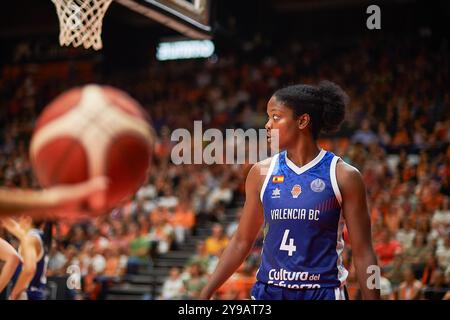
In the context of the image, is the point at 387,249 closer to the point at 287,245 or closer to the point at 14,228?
the point at 14,228

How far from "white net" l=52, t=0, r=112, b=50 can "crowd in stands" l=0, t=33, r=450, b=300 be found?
3842mm

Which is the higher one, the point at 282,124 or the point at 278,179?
the point at 282,124

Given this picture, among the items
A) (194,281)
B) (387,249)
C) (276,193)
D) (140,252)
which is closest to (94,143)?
(276,193)

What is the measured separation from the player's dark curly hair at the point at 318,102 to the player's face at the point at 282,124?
0.03 metres

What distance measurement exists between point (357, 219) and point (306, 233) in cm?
25

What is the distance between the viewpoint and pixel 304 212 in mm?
3119

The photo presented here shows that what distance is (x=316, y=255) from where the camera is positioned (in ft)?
10.1

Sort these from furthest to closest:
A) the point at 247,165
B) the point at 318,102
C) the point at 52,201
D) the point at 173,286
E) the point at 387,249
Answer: the point at 247,165
the point at 173,286
the point at 387,249
the point at 318,102
the point at 52,201

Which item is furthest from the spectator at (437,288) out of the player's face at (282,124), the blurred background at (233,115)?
the player's face at (282,124)

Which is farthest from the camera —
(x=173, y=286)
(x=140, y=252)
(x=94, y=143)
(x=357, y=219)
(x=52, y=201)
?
(x=140, y=252)

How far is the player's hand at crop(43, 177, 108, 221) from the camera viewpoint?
6.10ft

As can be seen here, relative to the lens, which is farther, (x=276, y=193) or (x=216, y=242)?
(x=216, y=242)

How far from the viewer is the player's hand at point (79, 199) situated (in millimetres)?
1859
